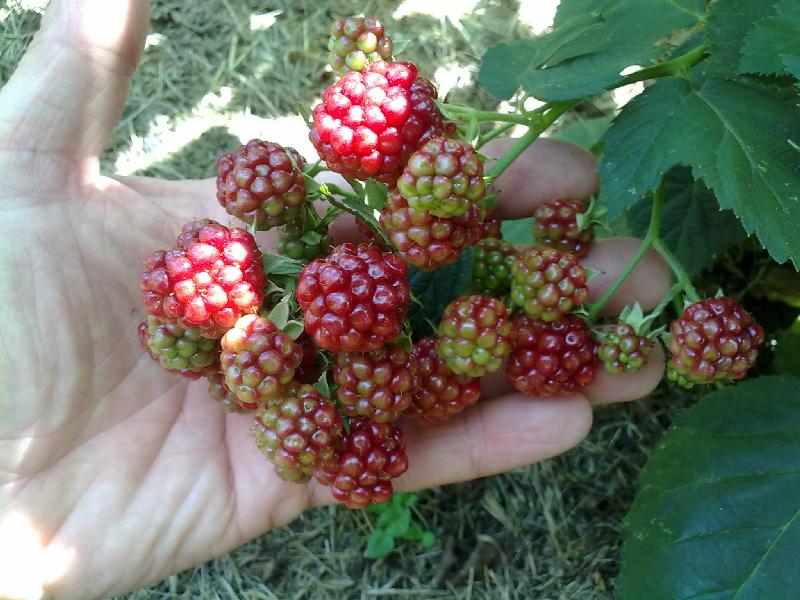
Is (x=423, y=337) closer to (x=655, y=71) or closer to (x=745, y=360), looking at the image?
(x=745, y=360)

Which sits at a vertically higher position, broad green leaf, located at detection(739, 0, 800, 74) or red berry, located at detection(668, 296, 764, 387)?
broad green leaf, located at detection(739, 0, 800, 74)

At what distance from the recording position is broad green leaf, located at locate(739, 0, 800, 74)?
4.52ft

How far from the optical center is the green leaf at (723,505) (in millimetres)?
1628

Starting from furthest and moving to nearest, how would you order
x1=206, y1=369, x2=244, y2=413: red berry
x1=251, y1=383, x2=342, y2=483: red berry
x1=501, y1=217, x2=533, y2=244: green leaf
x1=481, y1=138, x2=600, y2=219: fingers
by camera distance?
1. x1=501, y1=217, x2=533, y2=244: green leaf
2. x1=481, y1=138, x2=600, y2=219: fingers
3. x1=206, y1=369, x2=244, y2=413: red berry
4. x1=251, y1=383, x2=342, y2=483: red berry

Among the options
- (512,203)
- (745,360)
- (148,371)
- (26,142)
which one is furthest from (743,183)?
(26,142)

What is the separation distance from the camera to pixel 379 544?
2330mm

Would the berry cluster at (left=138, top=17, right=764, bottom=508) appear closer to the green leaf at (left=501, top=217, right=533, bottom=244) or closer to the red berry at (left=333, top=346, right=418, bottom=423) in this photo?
the red berry at (left=333, top=346, right=418, bottom=423)

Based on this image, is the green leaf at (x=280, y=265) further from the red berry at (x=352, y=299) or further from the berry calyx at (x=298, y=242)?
the red berry at (x=352, y=299)

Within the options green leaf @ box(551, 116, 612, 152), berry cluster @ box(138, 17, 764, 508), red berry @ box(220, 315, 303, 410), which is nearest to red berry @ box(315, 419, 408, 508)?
berry cluster @ box(138, 17, 764, 508)

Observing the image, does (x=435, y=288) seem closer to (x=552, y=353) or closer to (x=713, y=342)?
(x=552, y=353)

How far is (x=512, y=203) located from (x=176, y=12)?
1.81 metres

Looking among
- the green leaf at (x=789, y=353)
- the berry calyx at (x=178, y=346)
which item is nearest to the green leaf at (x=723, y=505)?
the green leaf at (x=789, y=353)

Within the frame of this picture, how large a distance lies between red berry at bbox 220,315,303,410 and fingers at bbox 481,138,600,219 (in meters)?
0.86

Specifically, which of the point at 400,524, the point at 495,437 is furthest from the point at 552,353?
the point at 400,524
